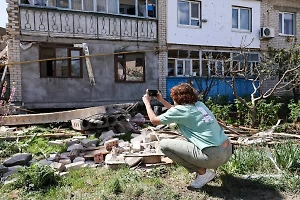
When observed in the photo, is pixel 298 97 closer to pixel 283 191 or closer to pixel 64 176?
pixel 283 191

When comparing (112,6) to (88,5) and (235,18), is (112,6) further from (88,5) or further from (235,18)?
(235,18)

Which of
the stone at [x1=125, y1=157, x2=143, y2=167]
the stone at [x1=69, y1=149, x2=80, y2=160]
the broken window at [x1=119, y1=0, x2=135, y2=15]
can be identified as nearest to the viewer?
the stone at [x1=125, y1=157, x2=143, y2=167]

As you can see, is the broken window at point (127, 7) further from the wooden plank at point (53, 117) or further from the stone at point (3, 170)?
the stone at point (3, 170)

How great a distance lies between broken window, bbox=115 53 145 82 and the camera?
13215mm

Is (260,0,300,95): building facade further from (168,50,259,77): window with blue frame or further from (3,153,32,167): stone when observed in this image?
(3,153,32,167): stone

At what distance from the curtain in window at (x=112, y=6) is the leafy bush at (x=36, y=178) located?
405 inches

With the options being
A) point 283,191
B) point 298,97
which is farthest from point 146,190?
point 298,97

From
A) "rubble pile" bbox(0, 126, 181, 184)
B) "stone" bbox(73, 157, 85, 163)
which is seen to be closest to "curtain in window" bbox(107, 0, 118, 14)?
"rubble pile" bbox(0, 126, 181, 184)

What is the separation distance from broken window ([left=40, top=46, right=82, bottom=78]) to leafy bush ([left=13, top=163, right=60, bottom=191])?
834 centimetres

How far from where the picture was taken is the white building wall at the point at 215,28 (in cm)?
1430

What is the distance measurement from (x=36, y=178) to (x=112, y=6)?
34.9 feet

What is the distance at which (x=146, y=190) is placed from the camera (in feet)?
12.0

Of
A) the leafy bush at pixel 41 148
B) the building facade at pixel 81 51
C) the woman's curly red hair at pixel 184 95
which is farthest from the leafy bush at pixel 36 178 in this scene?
the building facade at pixel 81 51

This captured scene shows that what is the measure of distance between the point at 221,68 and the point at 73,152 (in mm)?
11375
